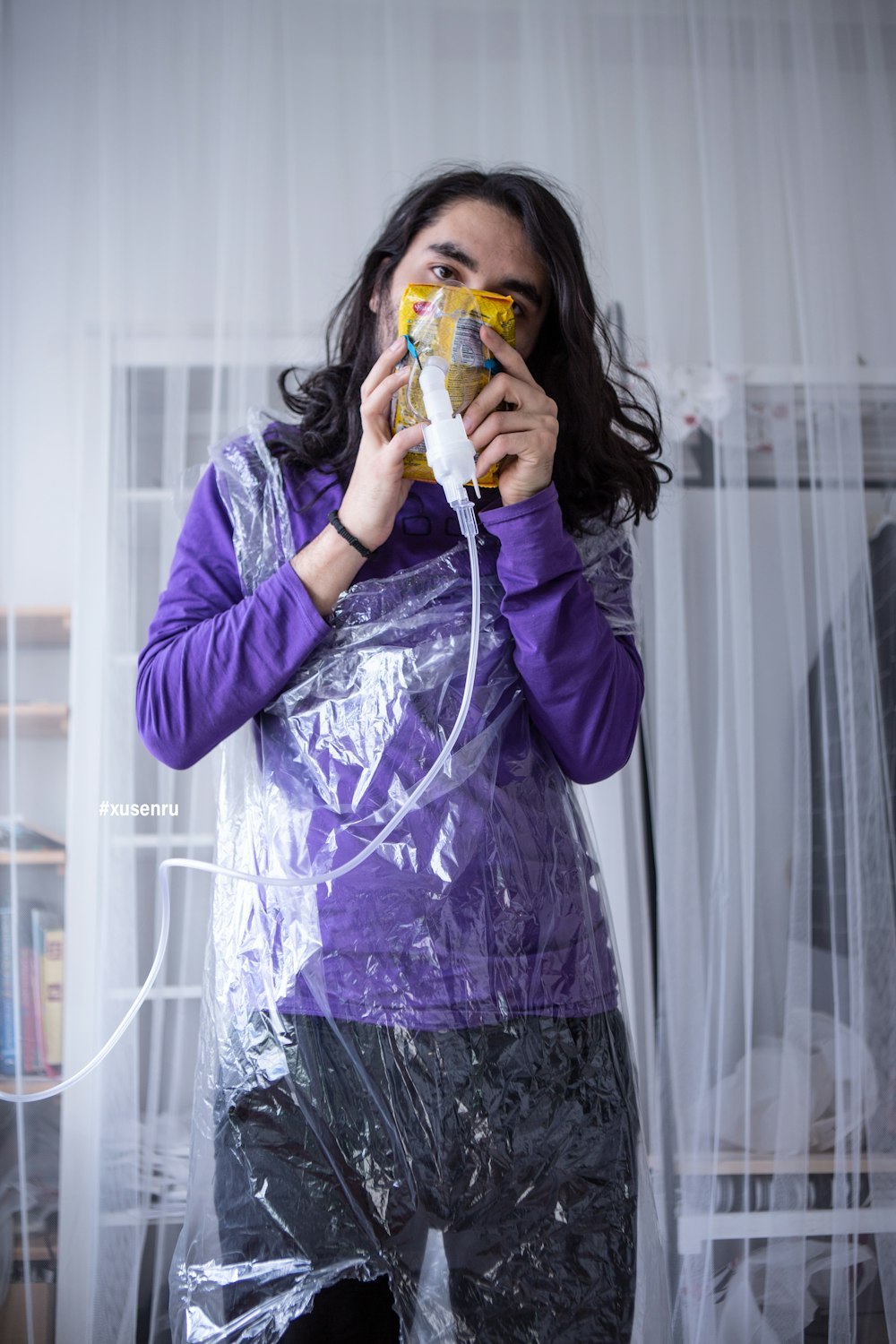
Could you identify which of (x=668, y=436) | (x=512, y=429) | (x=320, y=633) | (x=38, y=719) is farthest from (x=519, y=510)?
(x=38, y=719)

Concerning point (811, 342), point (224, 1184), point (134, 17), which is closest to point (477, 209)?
point (224, 1184)

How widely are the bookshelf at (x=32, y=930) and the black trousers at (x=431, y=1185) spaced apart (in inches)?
30.2

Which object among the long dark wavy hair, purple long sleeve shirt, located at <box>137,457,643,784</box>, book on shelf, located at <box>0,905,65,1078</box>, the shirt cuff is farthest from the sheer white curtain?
the shirt cuff

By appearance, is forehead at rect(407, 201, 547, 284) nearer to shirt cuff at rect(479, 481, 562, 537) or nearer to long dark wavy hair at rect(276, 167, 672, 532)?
long dark wavy hair at rect(276, 167, 672, 532)

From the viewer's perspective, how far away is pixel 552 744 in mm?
793

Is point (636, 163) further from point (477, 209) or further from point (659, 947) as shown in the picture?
point (659, 947)

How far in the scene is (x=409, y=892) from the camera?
70 centimetres

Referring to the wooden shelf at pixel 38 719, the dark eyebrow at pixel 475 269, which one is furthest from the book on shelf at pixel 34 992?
the dark eyebrow at pixel 475 269

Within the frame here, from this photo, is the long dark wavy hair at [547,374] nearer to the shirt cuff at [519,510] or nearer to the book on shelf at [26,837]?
Result: the shirt cuff at [519,510]

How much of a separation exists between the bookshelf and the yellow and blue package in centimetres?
88

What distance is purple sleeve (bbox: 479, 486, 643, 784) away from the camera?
74 cm

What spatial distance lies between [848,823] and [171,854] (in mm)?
952

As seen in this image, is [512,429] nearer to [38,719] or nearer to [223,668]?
[223,668]

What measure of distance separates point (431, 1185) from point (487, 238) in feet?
2.33
